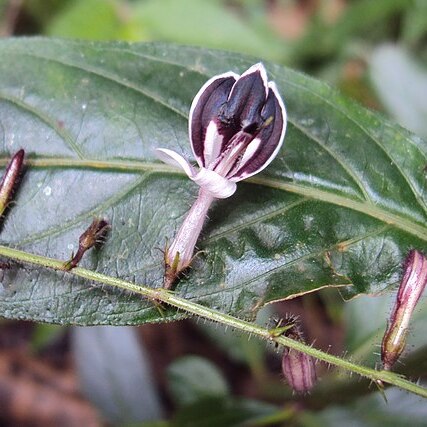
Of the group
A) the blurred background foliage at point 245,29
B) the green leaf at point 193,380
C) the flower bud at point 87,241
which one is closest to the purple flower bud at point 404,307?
the flower bud at point 87,241

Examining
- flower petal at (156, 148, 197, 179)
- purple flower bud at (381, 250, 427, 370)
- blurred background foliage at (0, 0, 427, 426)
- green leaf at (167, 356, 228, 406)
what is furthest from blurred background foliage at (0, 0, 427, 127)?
flower petal at (156, 148, 197, 179)

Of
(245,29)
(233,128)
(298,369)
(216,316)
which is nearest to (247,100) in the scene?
(233,128)

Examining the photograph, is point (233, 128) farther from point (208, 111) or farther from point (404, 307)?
point (404, 307)

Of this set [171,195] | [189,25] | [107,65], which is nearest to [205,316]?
[171,195]

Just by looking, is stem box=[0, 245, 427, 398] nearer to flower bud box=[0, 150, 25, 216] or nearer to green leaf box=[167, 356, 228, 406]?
flower bud box=[0, 150, 25, 216]

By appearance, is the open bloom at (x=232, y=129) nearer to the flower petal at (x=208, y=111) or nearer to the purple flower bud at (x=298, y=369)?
the flower petal at (x=208, y=111)

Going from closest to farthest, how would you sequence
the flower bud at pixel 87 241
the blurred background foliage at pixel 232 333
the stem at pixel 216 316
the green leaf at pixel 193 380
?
the stem at pixel 216 316 < the flower bud at pixel 87 241 < the blurred background foliage at pixel 232 333 < the green leaf at pixel 193 380
